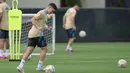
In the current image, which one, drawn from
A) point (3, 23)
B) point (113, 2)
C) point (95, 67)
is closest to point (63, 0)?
point (113, 2)

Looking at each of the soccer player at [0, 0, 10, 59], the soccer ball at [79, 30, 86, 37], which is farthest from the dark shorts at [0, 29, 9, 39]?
the soccer ball at [79, 30, 86, 37]

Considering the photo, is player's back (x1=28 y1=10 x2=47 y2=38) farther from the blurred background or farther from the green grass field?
the blurred background

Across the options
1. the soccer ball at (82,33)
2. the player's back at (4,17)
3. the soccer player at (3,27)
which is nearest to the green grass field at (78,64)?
the soccer player at (3,27)

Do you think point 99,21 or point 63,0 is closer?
point 99,21

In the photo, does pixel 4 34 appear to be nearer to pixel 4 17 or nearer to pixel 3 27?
pixel 3 27

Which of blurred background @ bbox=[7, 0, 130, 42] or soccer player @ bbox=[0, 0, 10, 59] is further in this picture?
blurred background @ bbox=[7, 0, 130, 42]

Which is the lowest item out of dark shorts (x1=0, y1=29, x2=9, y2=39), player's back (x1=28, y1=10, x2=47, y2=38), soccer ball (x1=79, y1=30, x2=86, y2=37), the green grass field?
the green grass field

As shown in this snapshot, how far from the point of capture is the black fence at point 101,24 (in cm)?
2722

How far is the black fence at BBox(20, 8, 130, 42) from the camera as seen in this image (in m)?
27.2

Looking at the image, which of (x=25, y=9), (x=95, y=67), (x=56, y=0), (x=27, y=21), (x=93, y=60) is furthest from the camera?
(x=56, y=0)

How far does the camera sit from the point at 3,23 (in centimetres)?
1694

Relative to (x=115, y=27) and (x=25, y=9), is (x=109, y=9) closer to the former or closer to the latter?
(x=115, y=27)

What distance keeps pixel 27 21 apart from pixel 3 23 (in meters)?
3.62

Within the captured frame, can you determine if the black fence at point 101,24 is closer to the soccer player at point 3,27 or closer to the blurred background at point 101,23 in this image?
the blurred background at point 101,23
